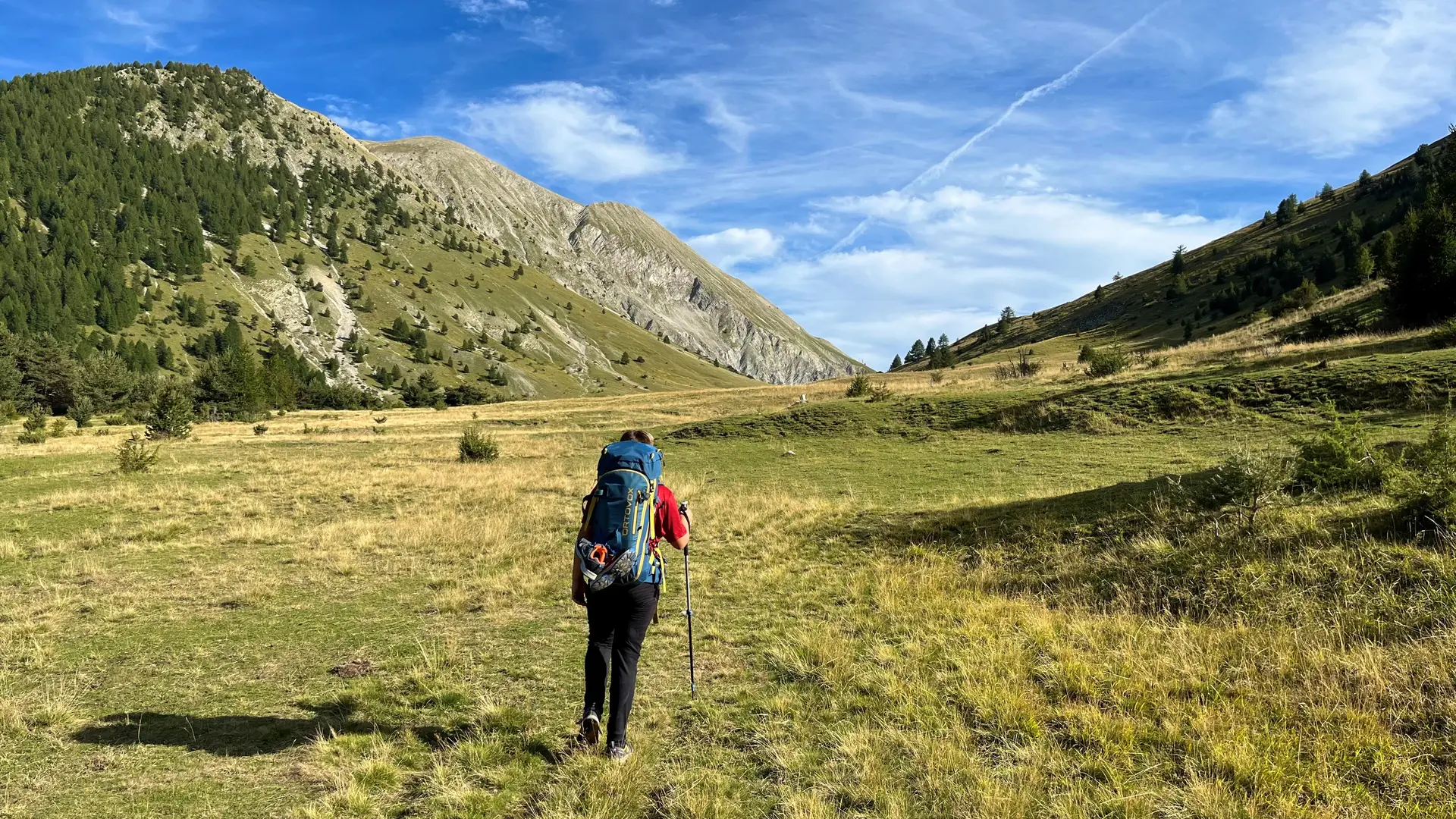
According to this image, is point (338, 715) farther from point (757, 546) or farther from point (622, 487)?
point (757, 546)

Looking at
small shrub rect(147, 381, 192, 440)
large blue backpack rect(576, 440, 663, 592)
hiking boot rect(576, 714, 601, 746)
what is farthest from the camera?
small shrub rect(147, 381, 192, 440)

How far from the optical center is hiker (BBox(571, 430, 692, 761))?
5.79 meters

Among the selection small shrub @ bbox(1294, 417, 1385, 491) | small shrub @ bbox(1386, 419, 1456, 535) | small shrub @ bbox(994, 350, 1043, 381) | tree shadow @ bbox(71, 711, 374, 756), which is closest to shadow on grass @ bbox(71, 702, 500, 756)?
tree shadow @ bbox(71, 711, 374, 756)

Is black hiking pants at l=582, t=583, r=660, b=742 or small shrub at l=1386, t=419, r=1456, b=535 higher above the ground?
small shrub at l=1386, t=419, r=1456, b=535

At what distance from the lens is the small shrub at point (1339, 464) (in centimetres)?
1038

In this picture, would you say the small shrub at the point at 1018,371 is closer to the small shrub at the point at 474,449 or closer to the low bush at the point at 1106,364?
the low bush at the point at 1106,364

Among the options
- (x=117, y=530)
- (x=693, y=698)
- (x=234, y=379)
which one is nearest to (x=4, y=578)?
(x=117, y=530)

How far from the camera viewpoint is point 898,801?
4.75 meters

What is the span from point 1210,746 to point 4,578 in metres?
19.4

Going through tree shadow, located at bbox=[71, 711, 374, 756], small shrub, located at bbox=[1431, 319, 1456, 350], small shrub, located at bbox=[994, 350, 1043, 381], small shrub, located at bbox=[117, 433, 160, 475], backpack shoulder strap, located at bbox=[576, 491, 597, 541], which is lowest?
tree shadow, located at bbox=[71, 711, 374, 756]

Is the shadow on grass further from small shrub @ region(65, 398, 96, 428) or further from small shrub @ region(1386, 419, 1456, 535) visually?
small shrub @ region(65, 398, 96, 428)

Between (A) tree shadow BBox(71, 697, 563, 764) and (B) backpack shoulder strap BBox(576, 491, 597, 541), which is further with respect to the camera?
(A) tree shadow BBox(71, 697, 563, 764)

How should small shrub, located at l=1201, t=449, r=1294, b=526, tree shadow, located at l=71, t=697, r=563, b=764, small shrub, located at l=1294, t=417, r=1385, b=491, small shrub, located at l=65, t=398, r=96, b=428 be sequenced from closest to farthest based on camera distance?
tree shadow, located at l=71, t=697, r=563, b=764 → small shrub, located at l=1201, t=449, r=1294, b=526 → small shrub, located at l=1294, t=417, r=1385, b=491 → small shrub, located at l=65, t=398, r=96, b=428

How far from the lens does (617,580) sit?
580 cm
